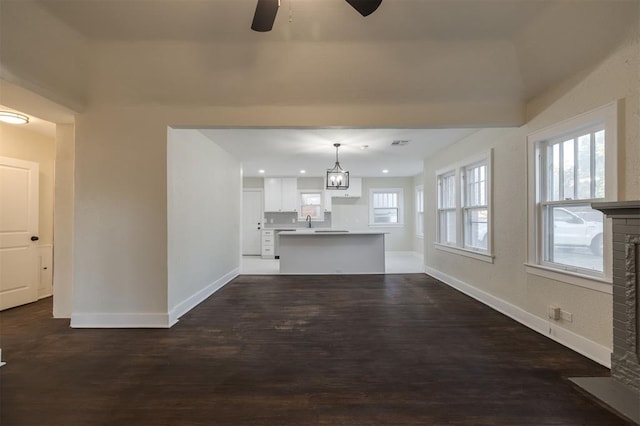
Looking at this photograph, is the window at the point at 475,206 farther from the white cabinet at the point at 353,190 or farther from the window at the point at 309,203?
the window at the point at 309,203

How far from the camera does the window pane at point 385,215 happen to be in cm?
889

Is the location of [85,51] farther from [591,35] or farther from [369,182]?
[369,182]

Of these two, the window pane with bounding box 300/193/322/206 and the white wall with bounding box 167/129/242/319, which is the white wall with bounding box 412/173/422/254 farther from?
the white wall with bounding box 167/129/242/319

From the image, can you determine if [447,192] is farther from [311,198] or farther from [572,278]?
[311,198]

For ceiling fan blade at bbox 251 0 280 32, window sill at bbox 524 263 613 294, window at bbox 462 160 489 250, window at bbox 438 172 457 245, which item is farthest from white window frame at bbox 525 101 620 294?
ceiling fan blade at bbox 251 0 280 32

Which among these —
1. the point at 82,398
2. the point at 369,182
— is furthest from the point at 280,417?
the point at 369,182

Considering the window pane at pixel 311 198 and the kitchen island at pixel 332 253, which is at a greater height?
the window pane at pixel 311 198

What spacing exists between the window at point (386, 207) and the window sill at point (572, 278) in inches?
230

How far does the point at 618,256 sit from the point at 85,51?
483cm

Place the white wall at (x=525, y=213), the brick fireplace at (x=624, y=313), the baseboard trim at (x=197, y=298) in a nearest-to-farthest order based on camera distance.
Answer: the brick fireplace at (x=624, y=313), the white wall at (x=525, y=213), the baseboard trim at (x=197, y=298)

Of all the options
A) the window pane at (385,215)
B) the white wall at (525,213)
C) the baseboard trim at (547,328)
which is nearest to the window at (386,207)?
the window pane at (385,215)

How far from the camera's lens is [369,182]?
8.88 metres

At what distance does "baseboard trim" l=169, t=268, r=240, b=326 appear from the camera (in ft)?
10.5

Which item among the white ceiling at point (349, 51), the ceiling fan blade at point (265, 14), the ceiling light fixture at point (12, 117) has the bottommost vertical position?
the ceiling light fixture at point (12, 117)
